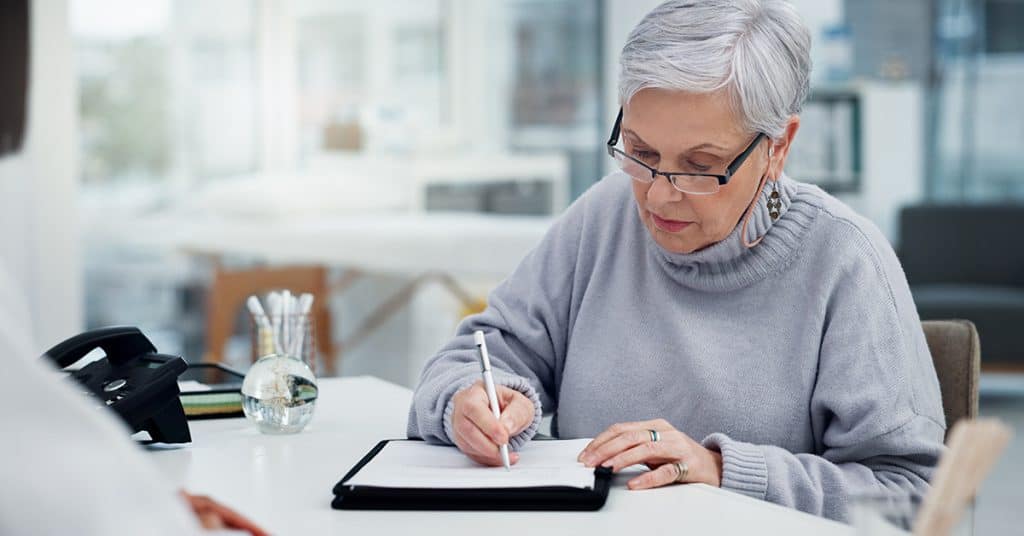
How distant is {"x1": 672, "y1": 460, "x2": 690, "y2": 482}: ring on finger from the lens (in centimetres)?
126

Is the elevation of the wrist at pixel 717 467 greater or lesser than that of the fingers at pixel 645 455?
lesser

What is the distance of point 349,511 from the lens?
3.86 ft

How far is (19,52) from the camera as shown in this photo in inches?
27.8

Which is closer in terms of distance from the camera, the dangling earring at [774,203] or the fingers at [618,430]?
the fingers at [618,430]

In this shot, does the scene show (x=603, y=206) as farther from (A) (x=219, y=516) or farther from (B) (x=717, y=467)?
(A) (x=219, y=516)

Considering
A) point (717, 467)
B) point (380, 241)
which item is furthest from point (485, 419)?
point (380, 241)

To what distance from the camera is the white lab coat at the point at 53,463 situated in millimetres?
604

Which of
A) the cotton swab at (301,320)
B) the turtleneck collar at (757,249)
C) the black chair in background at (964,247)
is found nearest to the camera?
the turtleneck collar at (757,249)

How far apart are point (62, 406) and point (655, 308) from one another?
43.0 inches

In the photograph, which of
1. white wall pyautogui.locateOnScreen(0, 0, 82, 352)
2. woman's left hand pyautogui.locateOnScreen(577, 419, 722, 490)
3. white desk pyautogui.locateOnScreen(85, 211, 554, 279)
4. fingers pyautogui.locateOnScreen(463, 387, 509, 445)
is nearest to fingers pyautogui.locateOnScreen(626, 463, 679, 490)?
woman's left hand pyautogui.locateOnScreen(577, 419, 722, 490)

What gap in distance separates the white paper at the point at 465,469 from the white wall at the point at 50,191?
3.03m

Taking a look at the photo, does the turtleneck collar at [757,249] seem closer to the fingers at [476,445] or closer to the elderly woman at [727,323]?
the elderly woman at [727,323]

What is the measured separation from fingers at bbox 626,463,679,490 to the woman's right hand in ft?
0.48

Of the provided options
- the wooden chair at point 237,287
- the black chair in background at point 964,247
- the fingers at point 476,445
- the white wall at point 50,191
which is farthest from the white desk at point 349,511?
the black chair in background at point 964,247
